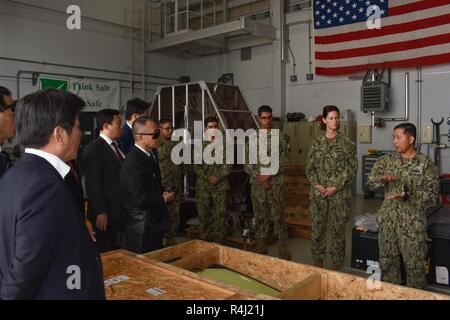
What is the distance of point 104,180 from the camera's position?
A: 297 cm

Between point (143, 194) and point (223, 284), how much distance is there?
112 cm

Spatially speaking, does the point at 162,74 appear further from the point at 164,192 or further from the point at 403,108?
the point at 164,192

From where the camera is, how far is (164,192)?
2879 mm

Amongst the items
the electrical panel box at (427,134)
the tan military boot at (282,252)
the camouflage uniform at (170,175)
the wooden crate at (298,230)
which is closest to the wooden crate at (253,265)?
the tan military boot at (282,252)

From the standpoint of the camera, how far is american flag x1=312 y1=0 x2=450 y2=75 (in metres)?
6.30

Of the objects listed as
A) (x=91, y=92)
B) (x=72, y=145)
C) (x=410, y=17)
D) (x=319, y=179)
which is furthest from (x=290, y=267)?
(x=91, y=92)

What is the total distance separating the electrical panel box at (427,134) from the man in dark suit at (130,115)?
5.29 meters

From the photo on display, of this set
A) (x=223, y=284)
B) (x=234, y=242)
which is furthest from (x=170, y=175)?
(x=223, y=284)

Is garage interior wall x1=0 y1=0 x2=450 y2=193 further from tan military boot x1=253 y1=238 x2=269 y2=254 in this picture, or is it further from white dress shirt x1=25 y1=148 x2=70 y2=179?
white dress shirt x1=25 y1=148 x2=70 y2=179

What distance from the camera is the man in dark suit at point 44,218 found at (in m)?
1.04

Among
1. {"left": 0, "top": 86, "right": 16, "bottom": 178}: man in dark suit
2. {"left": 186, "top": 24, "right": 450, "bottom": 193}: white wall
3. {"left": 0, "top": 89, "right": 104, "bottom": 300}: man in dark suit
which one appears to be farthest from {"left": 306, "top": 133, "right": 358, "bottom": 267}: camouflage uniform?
{"left": 186, "top": 24, "right": 450, "bottom": 193}: white wall

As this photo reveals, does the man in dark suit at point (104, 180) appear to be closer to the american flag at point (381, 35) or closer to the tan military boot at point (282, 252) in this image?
the tan military boot at point (282, 252)
